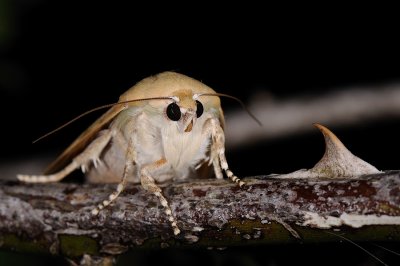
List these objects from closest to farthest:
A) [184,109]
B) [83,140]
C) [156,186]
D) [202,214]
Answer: [202,214] < [156,186] < [184,109] < [83,140]

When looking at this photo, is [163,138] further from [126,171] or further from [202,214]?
[202,214]

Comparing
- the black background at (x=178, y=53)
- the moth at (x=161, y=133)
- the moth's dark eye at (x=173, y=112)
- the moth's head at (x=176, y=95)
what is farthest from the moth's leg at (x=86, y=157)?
the black background at (x=178, y=53)

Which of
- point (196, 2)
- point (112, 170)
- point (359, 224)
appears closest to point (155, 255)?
point (112, 170)

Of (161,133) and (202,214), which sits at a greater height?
(161,133)

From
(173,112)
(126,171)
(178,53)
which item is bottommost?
(126,171)

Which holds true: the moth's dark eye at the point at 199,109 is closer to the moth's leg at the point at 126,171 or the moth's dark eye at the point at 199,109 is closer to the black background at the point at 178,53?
the moth's leg at the point at 126,171

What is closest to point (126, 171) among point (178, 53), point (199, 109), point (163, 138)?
point (163, 138)

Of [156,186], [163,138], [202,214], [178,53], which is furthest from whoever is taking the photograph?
[178,53]
